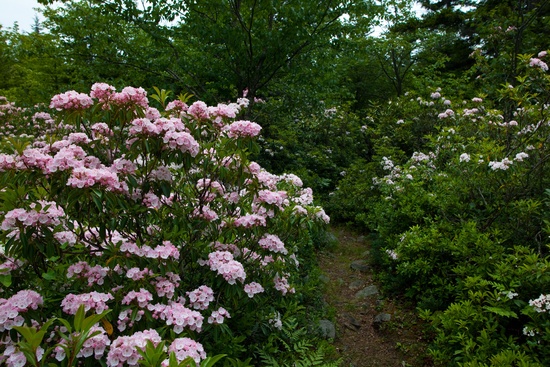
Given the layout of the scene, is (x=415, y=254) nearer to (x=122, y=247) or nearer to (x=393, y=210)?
(x=393, y=210)

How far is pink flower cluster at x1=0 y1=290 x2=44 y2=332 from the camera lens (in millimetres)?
1627

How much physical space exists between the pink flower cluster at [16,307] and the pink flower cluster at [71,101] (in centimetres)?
108

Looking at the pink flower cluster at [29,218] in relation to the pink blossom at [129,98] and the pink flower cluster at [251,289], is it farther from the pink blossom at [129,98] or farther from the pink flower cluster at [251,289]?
the pink flower cluster at [251,289]

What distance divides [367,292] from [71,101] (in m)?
4.03

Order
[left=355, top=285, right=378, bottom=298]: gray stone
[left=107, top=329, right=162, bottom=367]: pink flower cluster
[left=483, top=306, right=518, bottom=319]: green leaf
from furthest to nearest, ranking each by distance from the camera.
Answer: [left=355, top=285, right=378, bottom=298]: gray stone, [left=483, top=306, right=518, bottom=319]: green leaf, [left=107, top=329, right=162, bottom=367]: pink flower cluster

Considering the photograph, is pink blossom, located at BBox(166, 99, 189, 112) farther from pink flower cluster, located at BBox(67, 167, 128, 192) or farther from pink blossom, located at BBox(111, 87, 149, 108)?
pink flower cluster, located at BBox(67, 167, 128, 192)

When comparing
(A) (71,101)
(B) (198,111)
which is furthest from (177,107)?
(A) (71,101)

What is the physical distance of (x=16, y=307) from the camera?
1.67 m

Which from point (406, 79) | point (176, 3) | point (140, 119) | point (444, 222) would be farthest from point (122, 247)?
point (406, 79)

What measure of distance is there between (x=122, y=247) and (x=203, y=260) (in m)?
0.57

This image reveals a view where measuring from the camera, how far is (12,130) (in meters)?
8.15

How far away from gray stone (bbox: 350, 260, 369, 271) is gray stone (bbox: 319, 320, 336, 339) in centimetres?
167

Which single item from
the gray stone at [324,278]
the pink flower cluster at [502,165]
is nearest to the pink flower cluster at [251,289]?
the gray stone at [324,278]

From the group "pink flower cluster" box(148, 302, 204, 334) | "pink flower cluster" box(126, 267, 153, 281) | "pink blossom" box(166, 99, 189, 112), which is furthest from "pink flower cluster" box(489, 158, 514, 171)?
"pink flower cluster" box(126, 267, 153, 281)
